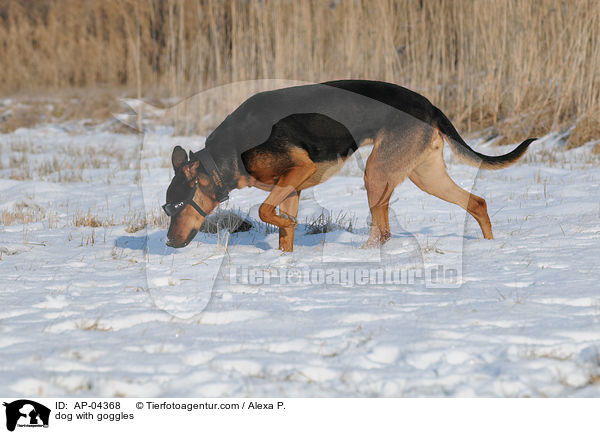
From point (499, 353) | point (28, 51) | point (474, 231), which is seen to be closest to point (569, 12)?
point (474, 231)

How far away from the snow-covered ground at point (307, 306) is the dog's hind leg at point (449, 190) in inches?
6.7


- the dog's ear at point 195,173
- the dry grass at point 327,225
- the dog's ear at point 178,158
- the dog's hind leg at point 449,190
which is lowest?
the dry grass at point 327,225

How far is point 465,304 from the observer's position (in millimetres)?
2998

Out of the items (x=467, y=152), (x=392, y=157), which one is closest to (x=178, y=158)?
(x=392, y=157)

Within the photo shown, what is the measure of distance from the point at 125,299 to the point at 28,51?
14049 millimetres

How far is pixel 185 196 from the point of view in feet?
13.3

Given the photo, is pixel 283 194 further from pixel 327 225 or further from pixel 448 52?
pixel 448 52

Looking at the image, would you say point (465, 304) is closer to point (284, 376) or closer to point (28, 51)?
point (284, 376)

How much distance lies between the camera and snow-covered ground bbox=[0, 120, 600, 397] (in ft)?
7.31

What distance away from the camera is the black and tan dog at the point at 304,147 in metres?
4.08

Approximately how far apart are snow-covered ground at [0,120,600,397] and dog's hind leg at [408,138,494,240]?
171 mm

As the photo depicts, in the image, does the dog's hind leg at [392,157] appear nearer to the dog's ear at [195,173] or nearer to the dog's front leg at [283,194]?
the dog's front leg at [283,194]
